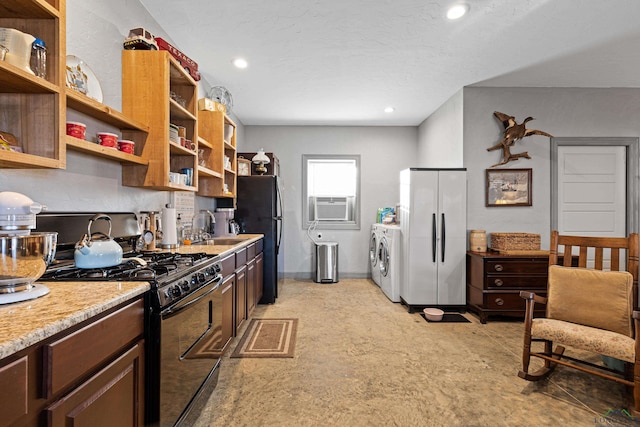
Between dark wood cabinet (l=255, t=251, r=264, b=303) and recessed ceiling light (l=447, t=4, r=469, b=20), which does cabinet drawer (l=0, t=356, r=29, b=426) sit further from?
recessed ceiling light (l=447, t=4, r=469, b=20)

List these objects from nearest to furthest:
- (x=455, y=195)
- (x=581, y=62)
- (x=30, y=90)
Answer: (x=30, y=90) → (x=581, y=62) → (x=455, y=195)

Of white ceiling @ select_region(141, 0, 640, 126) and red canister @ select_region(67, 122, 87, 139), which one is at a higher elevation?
white ceiling @ select_region(141, 0, 640, 126)

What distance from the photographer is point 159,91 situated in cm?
225

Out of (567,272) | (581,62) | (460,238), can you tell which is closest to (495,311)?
(460,238)

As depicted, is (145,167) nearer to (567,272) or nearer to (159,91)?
(159,91)

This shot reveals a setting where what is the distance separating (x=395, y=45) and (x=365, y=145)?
2845mm

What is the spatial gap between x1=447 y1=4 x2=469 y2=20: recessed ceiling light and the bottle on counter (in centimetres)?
265

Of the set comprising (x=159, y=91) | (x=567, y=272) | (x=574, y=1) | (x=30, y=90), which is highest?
(x=574, y=1)

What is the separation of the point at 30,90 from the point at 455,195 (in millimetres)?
3919

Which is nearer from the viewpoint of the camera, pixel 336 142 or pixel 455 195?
pixel 455 195

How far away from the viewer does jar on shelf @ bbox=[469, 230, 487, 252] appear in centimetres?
399

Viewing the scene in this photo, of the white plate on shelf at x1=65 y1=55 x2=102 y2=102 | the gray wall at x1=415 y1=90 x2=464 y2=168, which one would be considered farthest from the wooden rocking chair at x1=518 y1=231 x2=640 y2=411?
the white plate on shelf at x1=65 y1=55 x2=102 y2=102

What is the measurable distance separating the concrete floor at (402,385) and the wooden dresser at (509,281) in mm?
243

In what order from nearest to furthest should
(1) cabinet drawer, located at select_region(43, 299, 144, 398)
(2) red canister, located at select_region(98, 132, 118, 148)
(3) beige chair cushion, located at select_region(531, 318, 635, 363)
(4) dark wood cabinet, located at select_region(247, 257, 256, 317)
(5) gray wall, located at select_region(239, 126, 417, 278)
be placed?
(1) cabinet drawer, located at select_region(43, 299, 144, 398), (2) red canister, located at select_region(98, 132, 118, 148), (3) beige chair cushion, located at select_region(531, 318, 635, 363), (4) dark wood cabinet, located at select_region(247, 257, 256, 317), (5) gray wall, located at select_region(239, 126, 417, 278)
